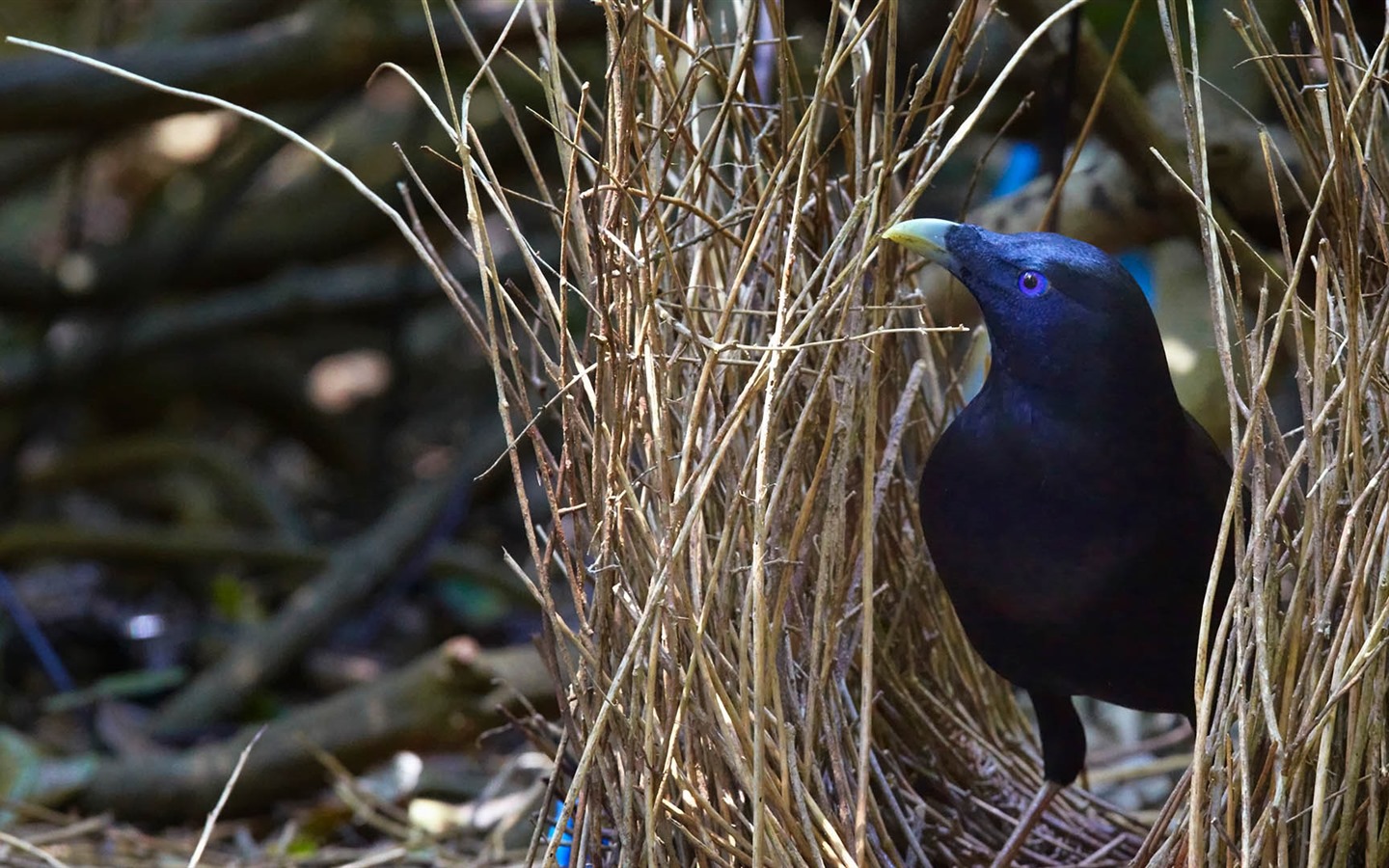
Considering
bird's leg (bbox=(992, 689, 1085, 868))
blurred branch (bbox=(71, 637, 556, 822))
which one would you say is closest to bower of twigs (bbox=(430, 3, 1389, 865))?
bird's leg (bbox=(992, 689, 1085, 868))

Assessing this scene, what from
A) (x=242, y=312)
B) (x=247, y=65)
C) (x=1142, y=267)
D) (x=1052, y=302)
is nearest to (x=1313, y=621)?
(x=1052, y=302)

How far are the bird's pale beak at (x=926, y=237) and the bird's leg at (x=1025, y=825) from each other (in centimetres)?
63

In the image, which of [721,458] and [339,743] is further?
[339,743]

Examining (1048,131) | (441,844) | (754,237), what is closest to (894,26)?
(754,237)

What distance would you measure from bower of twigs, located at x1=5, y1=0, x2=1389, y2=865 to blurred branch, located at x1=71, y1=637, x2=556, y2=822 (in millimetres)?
1029

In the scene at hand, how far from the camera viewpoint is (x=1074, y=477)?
1.54 m

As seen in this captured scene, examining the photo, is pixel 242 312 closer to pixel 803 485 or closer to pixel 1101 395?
pixel 803 485

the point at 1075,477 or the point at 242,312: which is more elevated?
the point at 1075,477

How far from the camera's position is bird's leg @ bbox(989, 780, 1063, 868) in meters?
1.68

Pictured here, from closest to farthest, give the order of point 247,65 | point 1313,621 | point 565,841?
1. point 1313,621
2. point 565,841
3. point 247,65

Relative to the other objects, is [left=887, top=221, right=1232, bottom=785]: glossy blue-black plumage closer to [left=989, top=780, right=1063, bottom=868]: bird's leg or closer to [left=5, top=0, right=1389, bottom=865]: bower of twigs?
[left=5, top=0, right=1389, bottom=865]: bower of twigs

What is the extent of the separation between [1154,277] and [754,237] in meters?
1.77

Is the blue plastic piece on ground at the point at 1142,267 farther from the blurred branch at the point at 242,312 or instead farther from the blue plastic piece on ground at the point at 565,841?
the blurred branch at the point at 242,312

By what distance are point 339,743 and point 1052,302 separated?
67.5 inches
